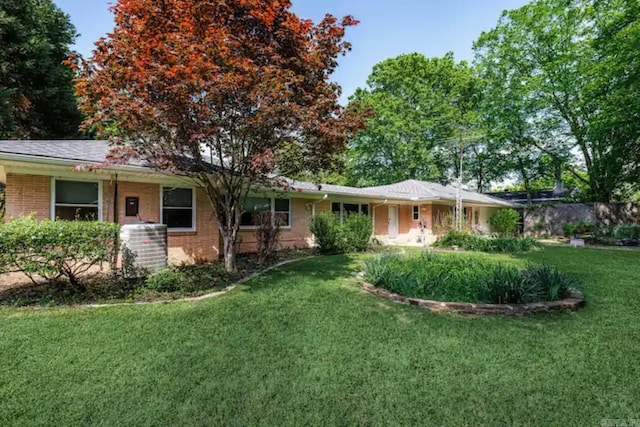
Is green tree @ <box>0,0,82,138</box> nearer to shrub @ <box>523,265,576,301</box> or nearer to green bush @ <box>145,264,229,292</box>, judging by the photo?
green bush @ <box>145,264,229,292</box>

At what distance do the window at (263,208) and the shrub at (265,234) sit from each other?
1167 mm

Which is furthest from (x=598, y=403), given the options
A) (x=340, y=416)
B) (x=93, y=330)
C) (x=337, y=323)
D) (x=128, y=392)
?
(x=93, y=330)

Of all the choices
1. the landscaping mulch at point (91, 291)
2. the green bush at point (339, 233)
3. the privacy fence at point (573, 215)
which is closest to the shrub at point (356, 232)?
the green bush at point (339, 233)

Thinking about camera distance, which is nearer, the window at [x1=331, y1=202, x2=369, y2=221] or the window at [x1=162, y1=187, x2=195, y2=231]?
the window at [x1=162, y1=187, x2=195, y2=231]

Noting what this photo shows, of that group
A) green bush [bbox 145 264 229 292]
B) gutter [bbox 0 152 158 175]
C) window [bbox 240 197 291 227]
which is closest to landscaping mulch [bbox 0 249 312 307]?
green bush [bbox 145 264 229 292]

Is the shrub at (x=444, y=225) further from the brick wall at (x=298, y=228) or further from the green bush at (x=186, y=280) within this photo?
the green bush at (x=186, y=280)

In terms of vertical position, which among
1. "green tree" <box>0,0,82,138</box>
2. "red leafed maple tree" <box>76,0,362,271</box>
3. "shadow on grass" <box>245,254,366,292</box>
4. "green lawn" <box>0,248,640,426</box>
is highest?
"green tree" <box>0,0,82,138</box>

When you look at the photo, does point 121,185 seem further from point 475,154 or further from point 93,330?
point 475,154

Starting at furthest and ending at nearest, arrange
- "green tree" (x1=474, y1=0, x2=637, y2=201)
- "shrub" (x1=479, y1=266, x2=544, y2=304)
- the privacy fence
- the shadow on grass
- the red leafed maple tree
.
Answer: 1. the privacy fence
2. "green tree" (x1=474, y1=0, x2=637, y2=201)
3. the shadow on grass
4. the red leafed maple tree
5. "shrub" (x1=479, y1=266, x2=544, y2=304)

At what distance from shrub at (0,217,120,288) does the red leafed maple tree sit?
1.86 metres

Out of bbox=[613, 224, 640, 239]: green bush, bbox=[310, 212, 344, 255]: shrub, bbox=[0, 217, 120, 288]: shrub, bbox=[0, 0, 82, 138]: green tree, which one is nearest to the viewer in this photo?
bbox=[0, 217, 120, 288]: shrub

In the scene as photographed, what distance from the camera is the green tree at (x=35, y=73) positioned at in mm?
15016

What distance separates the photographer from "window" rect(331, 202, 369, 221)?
17.0m

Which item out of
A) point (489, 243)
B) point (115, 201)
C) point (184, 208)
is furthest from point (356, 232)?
point (115, 201)
